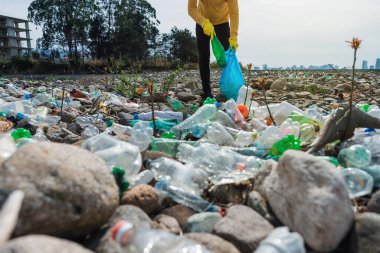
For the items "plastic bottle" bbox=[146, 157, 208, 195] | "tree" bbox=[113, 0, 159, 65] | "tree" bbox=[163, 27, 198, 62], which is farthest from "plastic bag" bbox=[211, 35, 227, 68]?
"tree" bbox=[163, 27, 198, 62]

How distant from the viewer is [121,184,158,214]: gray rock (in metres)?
1.34

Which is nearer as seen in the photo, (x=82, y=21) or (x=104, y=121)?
(x=104, y=121)

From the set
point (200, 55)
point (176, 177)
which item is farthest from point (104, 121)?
point (200, 55)

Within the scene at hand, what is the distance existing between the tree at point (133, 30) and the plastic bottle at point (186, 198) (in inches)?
1164

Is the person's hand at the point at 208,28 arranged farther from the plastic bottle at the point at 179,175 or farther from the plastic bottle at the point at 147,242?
the plastic bottle at the point at 147,242

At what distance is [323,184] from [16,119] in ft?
9.57

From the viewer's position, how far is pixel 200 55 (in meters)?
4.90

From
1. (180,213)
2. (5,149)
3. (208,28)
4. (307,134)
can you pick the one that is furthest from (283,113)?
(5,149)

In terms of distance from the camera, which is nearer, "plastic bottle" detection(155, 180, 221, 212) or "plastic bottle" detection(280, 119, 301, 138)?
"plastic bottle" detection(155, 180, 221, 212)

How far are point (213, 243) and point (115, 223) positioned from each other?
34cm

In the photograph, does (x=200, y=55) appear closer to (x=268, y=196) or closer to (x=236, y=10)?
(x=236, y=10)

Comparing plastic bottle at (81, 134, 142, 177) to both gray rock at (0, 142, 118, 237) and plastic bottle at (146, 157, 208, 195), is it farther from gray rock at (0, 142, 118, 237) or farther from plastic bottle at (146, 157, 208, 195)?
gray rock at (0, 142, 118, 237)

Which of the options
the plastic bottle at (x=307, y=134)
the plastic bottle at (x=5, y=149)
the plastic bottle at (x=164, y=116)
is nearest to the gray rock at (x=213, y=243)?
the plastic bottle at (x=5, y=149)

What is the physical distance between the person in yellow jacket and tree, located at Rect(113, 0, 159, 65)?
85.9 feet
